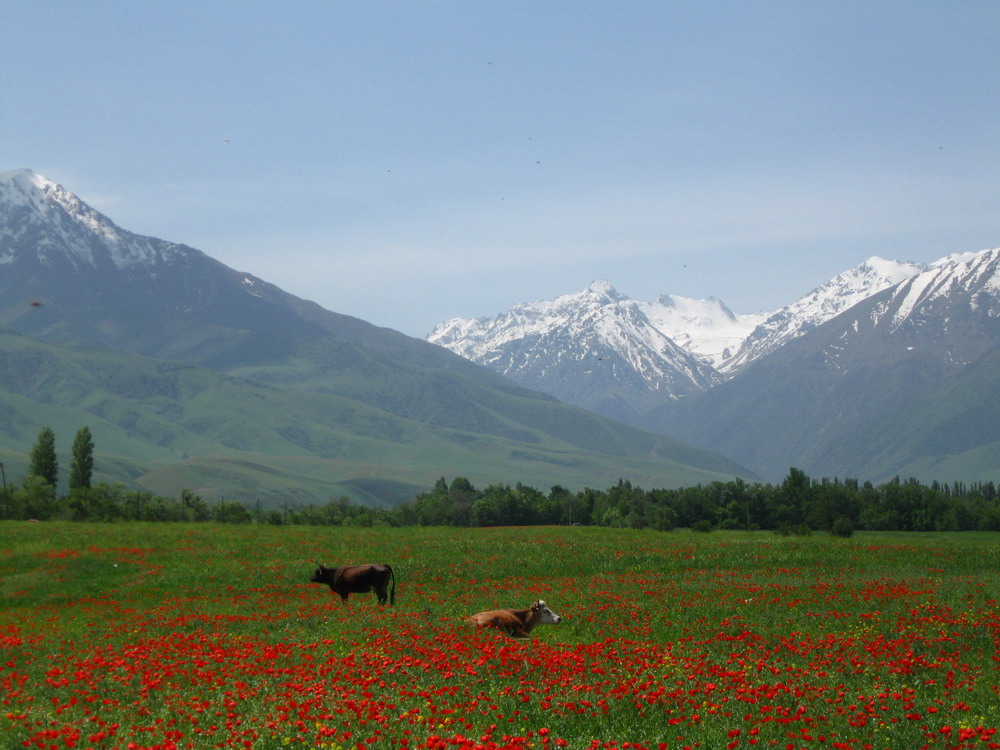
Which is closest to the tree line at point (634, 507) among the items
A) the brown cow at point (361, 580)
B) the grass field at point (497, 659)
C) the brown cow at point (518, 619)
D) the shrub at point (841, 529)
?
the shrub at point (841, 529)

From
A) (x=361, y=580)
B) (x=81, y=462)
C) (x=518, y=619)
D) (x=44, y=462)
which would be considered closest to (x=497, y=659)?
(x=518, y=619)

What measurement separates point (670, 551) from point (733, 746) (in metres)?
38.6

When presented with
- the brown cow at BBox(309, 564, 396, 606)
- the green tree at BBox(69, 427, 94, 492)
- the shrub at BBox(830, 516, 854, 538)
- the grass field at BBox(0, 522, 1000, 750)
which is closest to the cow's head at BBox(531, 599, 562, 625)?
the grass field at BBox(0, 522, 1000, 750)

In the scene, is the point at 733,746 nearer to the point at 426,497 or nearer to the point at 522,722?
the point at 522,722

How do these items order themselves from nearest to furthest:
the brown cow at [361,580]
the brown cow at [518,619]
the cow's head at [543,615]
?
the brown cow at [518,619]
the cow's head at [543,615]
the brown cow at [361,580]

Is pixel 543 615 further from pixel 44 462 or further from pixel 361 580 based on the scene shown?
pixel 44 462

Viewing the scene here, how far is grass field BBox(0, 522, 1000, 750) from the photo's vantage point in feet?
49.7

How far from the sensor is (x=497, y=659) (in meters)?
20.0

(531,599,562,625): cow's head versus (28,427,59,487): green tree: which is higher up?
(28,427,59,487): green tree

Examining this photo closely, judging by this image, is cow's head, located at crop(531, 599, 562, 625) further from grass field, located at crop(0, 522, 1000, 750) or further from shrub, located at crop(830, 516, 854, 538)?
shrub, located at crop(830, 516, 854, 538)

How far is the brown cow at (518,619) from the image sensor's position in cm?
2586

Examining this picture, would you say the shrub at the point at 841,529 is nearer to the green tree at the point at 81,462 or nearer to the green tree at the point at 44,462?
the green tree at the point at 44,462

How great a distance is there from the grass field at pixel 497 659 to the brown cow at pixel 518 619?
72 cm

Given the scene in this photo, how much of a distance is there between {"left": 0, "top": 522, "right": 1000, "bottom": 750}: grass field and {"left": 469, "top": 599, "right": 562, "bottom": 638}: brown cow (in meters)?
0.72
